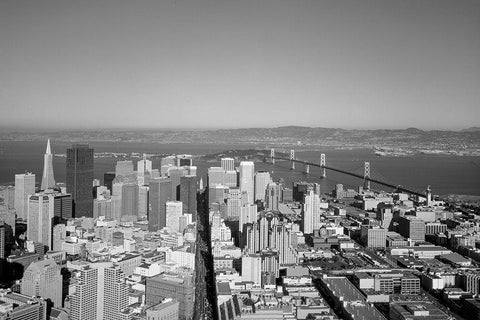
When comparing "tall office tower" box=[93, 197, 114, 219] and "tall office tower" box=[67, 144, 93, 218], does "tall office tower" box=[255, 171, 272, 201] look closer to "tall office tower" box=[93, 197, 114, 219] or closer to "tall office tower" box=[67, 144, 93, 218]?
"tall office tower" box=[93, 197, 114, 219]

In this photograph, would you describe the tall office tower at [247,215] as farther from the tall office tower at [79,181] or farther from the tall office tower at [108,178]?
the tall office tower at [108,178]

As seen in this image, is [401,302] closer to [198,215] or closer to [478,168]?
[478,168]

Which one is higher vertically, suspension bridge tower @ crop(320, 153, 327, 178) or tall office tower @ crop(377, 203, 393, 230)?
suspension bridge tower @ crop(320, 153, 327, 178)

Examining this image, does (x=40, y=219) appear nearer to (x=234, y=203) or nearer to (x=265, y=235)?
(x=265, y=235)

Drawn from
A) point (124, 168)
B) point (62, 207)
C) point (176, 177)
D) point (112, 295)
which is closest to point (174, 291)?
point (112, 295)

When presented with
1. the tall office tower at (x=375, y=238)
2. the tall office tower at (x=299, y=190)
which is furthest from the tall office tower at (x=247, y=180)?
the tall office tower at (x=375, y=238)

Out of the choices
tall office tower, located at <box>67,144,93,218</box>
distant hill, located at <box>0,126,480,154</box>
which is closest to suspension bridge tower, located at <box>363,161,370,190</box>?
distant hill, located at <box>0,126,480,154</box>

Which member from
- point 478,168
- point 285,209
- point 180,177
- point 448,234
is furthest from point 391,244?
point 180,177
